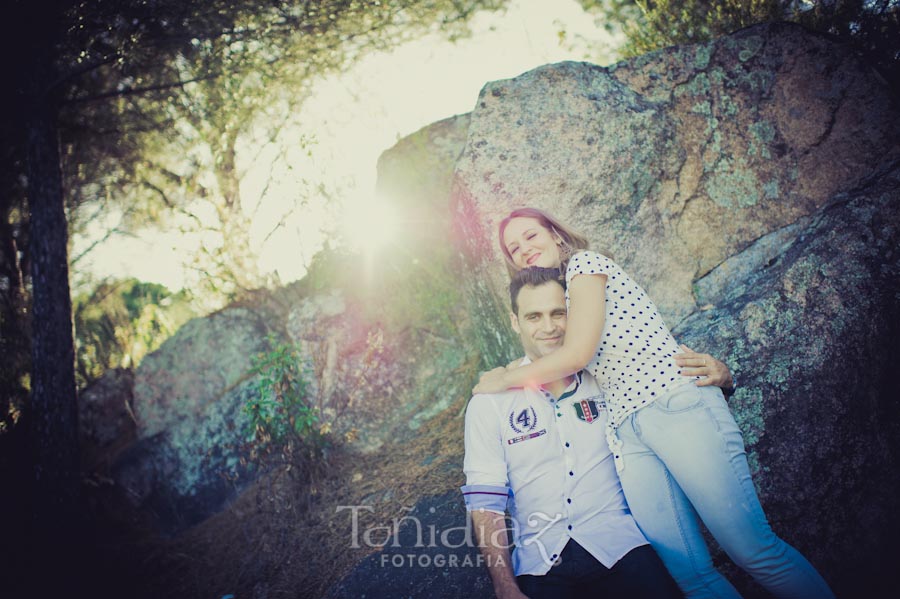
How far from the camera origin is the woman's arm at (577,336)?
198 cm

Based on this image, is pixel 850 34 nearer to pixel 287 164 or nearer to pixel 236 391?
pixel 287 164

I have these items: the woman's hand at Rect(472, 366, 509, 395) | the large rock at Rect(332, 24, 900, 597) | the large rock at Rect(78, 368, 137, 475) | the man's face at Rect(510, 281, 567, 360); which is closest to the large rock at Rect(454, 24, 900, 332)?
the large rock at Rect(332, 24, 900, 597)

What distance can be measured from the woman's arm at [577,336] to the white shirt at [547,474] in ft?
0.78

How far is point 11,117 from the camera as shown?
18.5 ft

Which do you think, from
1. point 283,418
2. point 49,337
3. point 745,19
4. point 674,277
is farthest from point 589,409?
point 49,337

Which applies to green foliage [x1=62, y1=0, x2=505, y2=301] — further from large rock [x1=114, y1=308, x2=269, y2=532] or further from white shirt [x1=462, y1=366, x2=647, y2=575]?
white shirt [x1=462, y1=366, x2=647, y2=575]

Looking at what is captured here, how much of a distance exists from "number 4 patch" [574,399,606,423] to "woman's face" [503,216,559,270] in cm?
76

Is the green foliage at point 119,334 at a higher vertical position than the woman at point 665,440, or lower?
higher

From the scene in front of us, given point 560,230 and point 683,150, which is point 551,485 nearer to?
point 560,230

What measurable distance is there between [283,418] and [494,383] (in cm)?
263

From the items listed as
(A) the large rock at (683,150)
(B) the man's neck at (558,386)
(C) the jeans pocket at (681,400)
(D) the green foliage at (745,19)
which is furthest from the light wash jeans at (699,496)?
(D) the green foliage at (745,19)

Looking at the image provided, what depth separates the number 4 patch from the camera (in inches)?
86.7

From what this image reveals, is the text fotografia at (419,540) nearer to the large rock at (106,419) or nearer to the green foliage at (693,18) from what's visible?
the large rock at (106,419)

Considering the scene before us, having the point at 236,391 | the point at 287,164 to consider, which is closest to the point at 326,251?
the point at 287,164
